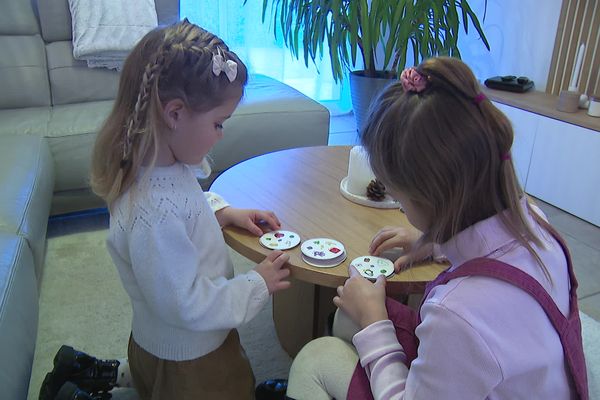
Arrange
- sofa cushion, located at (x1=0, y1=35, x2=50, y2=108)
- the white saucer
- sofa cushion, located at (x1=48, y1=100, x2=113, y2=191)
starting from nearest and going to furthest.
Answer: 1. the white saucer
2. sofa cushion, located at (x1=48, y1=100, x2=113, y2=191)
3. sofa cushion, located at (x1=0, y1=35, x2=50, y2=108)

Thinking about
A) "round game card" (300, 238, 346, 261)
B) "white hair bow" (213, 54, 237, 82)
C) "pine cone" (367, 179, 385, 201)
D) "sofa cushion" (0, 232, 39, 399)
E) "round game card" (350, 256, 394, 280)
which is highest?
"white hair bow" (213, 54, 237, 82)

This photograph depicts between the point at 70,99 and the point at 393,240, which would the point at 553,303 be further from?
the point at 70,99

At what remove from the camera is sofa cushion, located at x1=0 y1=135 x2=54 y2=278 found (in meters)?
1.41

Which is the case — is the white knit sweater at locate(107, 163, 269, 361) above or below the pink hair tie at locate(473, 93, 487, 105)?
below

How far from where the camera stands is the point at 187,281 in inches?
35.1

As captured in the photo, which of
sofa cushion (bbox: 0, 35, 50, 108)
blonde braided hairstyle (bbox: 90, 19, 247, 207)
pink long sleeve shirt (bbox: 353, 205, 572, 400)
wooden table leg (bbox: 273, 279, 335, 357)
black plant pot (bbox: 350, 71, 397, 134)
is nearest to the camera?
pink long sleeve shirt (bbox: 353, 205, 572, 400)

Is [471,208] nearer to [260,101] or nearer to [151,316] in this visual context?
[151,316]

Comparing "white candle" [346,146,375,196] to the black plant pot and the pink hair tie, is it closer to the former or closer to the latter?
the pink hair tie

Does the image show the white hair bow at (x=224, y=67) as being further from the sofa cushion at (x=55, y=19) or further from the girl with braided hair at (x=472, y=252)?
the sofa cushion at (x=55, y=19)

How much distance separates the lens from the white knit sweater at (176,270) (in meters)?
0.87

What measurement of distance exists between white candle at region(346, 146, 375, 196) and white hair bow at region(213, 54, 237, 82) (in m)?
0.47

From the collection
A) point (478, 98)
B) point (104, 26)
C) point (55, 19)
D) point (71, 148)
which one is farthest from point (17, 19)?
point (478, 98)

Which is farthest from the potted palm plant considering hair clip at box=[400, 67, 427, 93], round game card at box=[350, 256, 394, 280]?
hair clip at box=[400, 67, 427, 93]

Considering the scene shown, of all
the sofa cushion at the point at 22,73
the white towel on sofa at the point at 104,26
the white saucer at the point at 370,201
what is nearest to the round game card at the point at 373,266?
the white saucer at the point at 370,201
